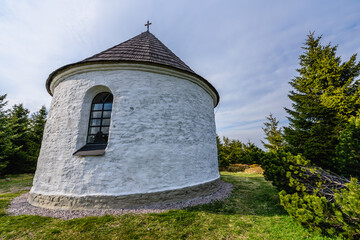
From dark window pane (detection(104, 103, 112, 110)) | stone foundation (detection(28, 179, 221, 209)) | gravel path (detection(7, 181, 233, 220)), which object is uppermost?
dark window pane (detection(104, 103, 112, 110))

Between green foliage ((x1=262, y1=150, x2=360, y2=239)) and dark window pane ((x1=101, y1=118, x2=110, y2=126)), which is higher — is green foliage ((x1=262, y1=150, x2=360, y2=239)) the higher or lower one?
the lower one

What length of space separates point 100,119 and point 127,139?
→ 60.5 inches

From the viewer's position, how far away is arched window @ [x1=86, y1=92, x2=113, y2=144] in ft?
18.0

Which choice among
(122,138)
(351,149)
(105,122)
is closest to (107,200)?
(122,138)

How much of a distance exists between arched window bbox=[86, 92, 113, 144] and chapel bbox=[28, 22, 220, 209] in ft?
0.11

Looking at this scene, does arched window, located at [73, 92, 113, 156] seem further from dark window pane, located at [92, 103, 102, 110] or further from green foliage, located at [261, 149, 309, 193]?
green foliage, located at [261, 149, 309, 193]

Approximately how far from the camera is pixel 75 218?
4.01 meters

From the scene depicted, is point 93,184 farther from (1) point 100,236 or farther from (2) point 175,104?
(2) point 175,104

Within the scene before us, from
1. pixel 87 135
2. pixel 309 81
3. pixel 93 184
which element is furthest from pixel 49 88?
pixel 309 81

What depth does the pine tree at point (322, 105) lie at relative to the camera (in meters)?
7.48

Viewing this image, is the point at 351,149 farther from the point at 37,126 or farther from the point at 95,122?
the point at 37,126

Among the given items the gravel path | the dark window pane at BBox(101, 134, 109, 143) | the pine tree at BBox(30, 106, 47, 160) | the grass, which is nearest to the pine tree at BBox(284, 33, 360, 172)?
the grass

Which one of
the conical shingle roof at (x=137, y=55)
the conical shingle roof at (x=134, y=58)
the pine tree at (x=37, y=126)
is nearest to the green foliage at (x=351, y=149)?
the conical shingle roof at (x=134, y=58)

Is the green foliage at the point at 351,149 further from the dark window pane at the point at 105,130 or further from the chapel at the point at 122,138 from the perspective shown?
the dark window pane at the point at 105,130
